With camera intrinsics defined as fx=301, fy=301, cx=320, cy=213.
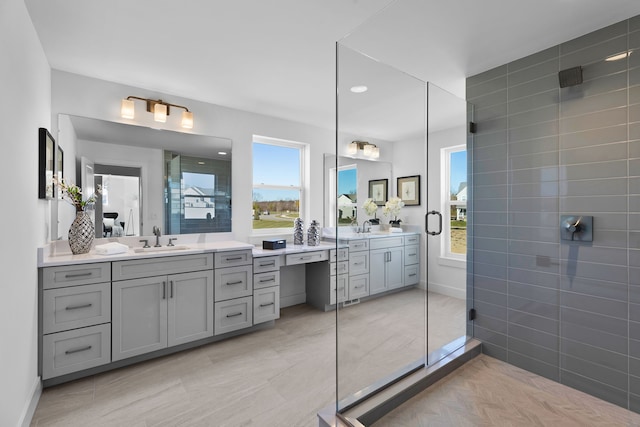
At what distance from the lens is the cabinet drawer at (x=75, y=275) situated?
2.07m

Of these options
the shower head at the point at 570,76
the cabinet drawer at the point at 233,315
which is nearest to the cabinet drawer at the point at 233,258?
the cabinet drawer at the point at 233,315

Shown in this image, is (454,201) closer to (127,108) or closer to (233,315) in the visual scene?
(233,315)

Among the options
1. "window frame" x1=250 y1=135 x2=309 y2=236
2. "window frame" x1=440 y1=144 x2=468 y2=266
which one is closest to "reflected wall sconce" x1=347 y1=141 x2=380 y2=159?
"window frame" x1=440 y1=144 x2=468 y2=266

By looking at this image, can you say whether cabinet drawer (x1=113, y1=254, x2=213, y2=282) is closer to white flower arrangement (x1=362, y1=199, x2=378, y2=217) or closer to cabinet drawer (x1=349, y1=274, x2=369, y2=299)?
cabinet drawer (x1=349, y1=274, x2=369, y2=299)

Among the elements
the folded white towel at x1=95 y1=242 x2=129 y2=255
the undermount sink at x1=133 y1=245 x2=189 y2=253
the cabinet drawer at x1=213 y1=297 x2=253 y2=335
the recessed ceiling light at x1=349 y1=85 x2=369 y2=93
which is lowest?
the cabinet drawer at x1=213 y1=297 x2=253 y2=335

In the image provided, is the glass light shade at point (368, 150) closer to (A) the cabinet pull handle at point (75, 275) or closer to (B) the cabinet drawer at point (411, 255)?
(B) the cabinet drawer at point (411, 255)

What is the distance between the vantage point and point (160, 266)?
2.50m

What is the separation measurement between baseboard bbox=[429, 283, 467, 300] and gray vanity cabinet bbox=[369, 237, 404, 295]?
287 millimetres

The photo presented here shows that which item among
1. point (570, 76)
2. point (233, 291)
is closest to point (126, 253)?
point (233, 291)

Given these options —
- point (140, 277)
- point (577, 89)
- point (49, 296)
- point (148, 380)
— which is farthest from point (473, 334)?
point (49, 296)

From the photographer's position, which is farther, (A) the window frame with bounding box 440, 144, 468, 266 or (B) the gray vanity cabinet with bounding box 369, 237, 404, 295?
(A) the window frame with bounding box 440, 144, 468, 266

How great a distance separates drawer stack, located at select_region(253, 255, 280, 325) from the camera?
3051 millimetres

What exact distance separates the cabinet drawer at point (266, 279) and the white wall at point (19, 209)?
1.63m

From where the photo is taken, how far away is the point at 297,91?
3039 mm
